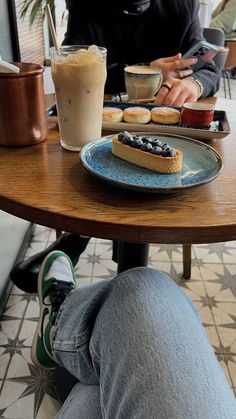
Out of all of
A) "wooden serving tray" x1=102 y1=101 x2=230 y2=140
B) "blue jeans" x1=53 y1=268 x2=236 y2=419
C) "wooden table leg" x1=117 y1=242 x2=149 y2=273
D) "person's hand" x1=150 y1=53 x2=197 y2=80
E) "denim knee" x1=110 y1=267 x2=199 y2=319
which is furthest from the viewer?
Result: "person's hand" x1=150 y1=53 x2=197 y2=80

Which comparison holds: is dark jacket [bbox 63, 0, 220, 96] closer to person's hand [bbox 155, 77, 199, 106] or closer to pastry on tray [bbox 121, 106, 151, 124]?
person's hand [bbox 155, 77, 199, 106]

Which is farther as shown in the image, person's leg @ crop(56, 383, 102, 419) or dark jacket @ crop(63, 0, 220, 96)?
dark jacket @ crop(63, 0, 220, 96)

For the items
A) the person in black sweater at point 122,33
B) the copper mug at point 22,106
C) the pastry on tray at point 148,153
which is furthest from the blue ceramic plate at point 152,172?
the person in black sweater at point 122,33

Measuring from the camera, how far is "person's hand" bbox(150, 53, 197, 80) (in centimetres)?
100

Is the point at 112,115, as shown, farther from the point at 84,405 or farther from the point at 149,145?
Result: the point at 84,405

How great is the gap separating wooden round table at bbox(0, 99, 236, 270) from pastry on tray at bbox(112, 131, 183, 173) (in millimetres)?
52

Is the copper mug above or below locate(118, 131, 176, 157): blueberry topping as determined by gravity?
above

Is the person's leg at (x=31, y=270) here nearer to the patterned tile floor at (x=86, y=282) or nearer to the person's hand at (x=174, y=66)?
the patterned tile floor at (x=86, y=282)

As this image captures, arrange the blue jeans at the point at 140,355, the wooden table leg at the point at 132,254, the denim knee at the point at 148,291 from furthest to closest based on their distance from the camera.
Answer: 1. the wooden table leg at the point at 132,254
2. the denim knee at the point at 148,291
3. the blue jeans at the point at 140,355

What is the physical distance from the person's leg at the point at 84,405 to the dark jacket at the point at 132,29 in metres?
1.01

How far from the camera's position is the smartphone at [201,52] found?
1070 millimetres

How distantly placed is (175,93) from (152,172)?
1.28ft

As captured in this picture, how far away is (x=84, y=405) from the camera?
1.88ft

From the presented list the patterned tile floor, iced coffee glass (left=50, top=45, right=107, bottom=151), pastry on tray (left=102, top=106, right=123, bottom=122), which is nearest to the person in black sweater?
the patterned tile floor
